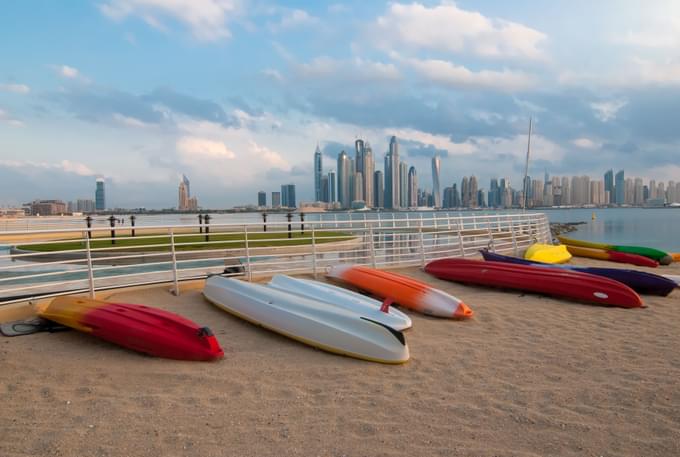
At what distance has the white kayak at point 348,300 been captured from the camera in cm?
536

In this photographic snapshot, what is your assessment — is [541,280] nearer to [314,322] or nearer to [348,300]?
[348,300]

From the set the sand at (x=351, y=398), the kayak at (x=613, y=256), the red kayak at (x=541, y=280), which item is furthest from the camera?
the kayak at (x=613, y=256)

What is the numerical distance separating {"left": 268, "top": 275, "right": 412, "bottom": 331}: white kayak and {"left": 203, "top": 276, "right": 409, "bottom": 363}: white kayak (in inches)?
12.8

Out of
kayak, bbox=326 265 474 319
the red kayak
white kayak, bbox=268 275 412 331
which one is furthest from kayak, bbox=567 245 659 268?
white kayak, bbox=268 275 412 331

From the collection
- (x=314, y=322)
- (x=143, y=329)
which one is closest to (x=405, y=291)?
(x=314, y=322)

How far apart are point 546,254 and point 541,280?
415 centimetres

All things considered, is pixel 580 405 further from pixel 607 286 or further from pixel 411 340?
pixel 607 286

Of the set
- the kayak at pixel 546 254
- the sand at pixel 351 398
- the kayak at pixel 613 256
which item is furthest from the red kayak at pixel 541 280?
the kayak at pixel 613 256

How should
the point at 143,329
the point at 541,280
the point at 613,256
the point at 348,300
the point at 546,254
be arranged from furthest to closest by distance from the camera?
the point at 613,256
the point at 546,254
the point at 541,280
the point at 348,300
the point at 143,329

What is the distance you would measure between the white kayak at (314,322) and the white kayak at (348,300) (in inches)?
12.8

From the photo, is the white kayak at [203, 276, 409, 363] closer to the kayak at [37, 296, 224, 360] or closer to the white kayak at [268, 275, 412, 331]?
the white kayak at [268, 275, 412, 331]

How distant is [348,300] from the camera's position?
19.2 ft

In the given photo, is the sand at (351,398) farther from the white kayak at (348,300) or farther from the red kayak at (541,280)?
the red kayak at (541,280)

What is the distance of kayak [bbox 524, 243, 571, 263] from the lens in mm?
11000
